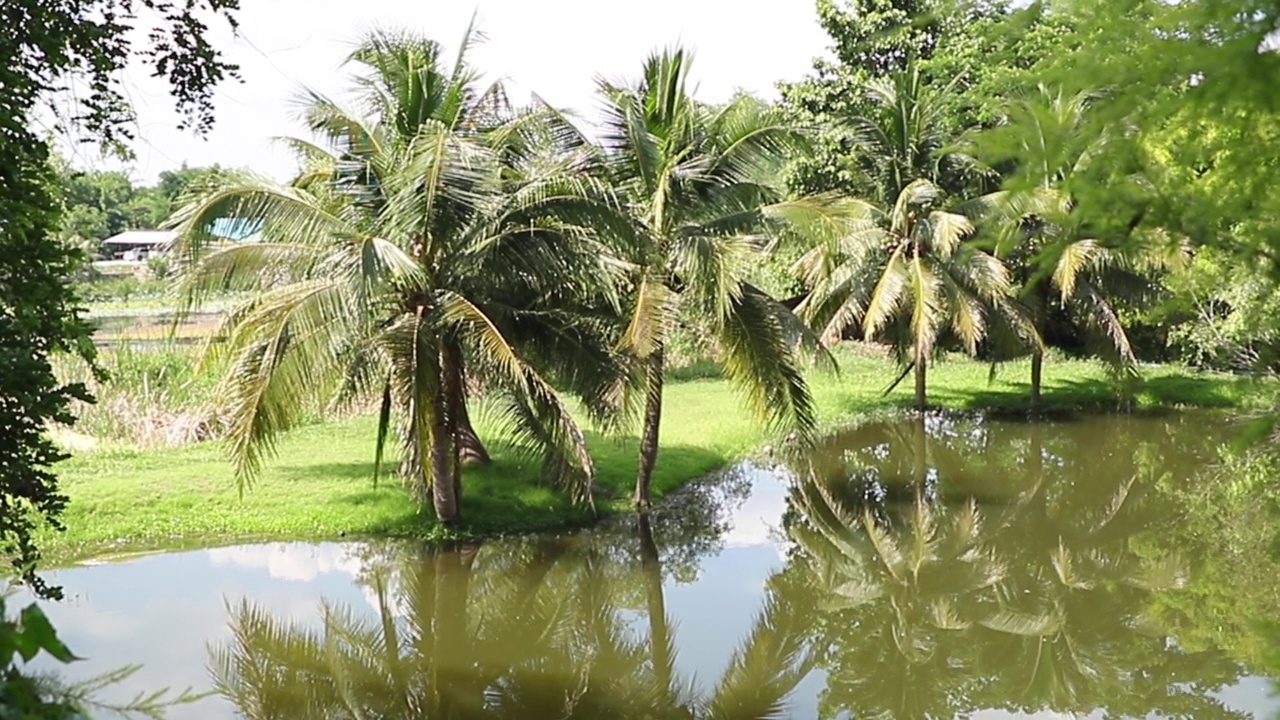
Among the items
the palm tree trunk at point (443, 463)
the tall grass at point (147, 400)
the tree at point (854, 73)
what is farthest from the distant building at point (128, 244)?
the palm tree trunk at point (443, 463)

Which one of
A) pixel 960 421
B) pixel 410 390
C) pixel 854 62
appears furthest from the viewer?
pixel 854 62

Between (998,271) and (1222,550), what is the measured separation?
18.2ft

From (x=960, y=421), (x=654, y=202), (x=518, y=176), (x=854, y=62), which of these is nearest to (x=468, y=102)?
(x=518, y=176)

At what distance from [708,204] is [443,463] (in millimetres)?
3488

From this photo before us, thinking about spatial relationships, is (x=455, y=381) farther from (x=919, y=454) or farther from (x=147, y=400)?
(x=919, y=454)

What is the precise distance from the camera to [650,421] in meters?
10.0

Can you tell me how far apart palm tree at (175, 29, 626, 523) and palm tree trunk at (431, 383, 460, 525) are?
0.02 m

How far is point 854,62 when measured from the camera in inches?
745

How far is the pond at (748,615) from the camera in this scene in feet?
21.1

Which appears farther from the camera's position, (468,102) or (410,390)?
(468,102)

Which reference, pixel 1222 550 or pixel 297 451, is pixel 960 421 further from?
pixel 297 451

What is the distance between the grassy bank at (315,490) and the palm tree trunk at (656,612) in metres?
0.73

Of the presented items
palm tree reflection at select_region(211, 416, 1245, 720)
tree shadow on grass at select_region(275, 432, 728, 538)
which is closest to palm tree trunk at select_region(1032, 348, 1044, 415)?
palm tree reflection at select_region(211, 416, 1245, 720)

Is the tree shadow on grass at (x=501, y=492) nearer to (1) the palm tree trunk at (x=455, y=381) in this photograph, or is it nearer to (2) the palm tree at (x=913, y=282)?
(1) the palm tree trunk at (x=455, y=381)
